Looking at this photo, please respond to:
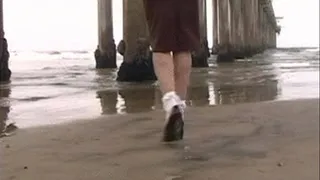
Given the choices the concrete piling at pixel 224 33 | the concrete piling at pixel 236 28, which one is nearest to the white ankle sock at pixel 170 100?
the concrete piling at pixel 224 33

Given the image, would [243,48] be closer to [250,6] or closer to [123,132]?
[250,6]

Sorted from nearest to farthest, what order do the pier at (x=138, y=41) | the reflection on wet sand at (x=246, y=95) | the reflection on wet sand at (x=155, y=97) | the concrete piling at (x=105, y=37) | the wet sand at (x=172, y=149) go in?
the wet sand at (x=172, y=149)
the reflection on wet sand at (x=155, y=97)
the reflection on wet sand at (x=246, y=95)
the pier at (x=138, y=41)
the concrete piling at (x=105, y=37)

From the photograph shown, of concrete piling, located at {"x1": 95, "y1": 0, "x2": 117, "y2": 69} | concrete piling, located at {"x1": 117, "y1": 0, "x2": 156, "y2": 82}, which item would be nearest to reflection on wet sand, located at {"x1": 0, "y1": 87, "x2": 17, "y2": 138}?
concrete piling, located at {"x1": 117, "y1": 0, "x2": 156, "y2": 82}

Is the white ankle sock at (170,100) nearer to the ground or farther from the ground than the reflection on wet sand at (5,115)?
Result: farther from the ground

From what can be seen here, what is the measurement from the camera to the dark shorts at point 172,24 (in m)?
3.33

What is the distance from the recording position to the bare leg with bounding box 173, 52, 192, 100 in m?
3.49

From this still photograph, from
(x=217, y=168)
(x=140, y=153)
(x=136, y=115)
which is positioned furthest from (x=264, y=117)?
(x=217, y=168)

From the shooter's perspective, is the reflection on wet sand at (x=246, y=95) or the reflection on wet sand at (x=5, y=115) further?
the reflection on wet sand at (x=246, y=95)

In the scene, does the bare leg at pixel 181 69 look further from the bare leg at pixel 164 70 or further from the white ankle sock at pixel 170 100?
the white ankle sock at pixel 170 100

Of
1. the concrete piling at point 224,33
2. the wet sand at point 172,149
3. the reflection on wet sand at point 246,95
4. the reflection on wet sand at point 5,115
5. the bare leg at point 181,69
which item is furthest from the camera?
the concrete piling at point 224,33

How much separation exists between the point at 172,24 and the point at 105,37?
11429mm

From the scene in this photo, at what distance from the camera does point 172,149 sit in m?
3.09

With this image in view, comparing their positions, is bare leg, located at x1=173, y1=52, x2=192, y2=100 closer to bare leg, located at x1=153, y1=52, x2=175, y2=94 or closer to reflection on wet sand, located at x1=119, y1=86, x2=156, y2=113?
bare leg, located at x1=153, y1=52, x2=175, y2=94

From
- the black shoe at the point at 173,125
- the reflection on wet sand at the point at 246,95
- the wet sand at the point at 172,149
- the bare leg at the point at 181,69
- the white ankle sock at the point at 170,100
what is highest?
the bare leg at the point at 181,69
